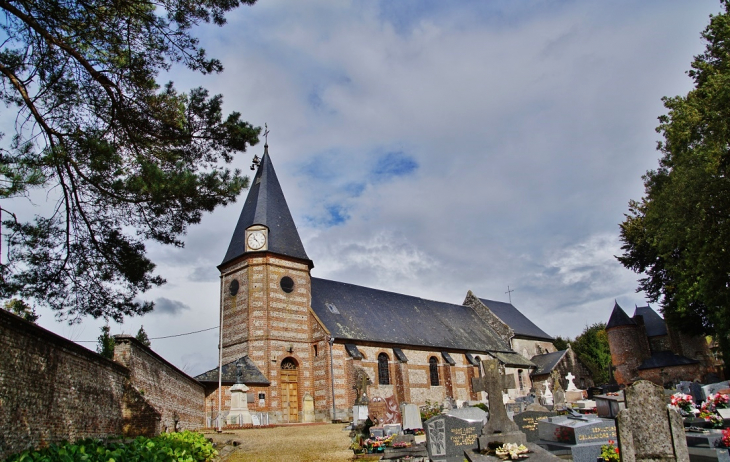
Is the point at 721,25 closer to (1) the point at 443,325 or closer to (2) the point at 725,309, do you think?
(2) the point at 725,309

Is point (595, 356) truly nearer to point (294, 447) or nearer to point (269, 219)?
point (269, 219)

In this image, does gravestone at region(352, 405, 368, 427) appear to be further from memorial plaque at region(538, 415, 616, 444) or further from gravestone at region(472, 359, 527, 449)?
memorial plaque at region(538, 415, 616, 444)

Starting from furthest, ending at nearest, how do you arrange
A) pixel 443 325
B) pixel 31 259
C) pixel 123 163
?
1. pixel 443 325
2. pixel 31 259
3. pixel 123 163

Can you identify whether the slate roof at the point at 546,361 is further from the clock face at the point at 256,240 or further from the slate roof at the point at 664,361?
the clock face at the point at 256,240

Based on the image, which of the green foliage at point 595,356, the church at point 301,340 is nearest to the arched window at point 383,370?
the church at point 301,340

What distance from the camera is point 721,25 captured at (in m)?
14.4

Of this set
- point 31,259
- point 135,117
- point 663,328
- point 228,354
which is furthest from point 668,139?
point 663,328

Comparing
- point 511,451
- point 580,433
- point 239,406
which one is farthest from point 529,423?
point 239,406

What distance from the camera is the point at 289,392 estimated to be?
23891 millimetres

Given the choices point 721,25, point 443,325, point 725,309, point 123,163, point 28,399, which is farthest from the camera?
point 443,325

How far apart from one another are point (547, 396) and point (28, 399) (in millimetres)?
22362

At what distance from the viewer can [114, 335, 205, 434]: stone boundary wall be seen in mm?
12328

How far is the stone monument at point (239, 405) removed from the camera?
20.5m

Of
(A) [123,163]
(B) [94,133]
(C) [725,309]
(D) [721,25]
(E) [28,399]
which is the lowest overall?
(E) [28,399]
